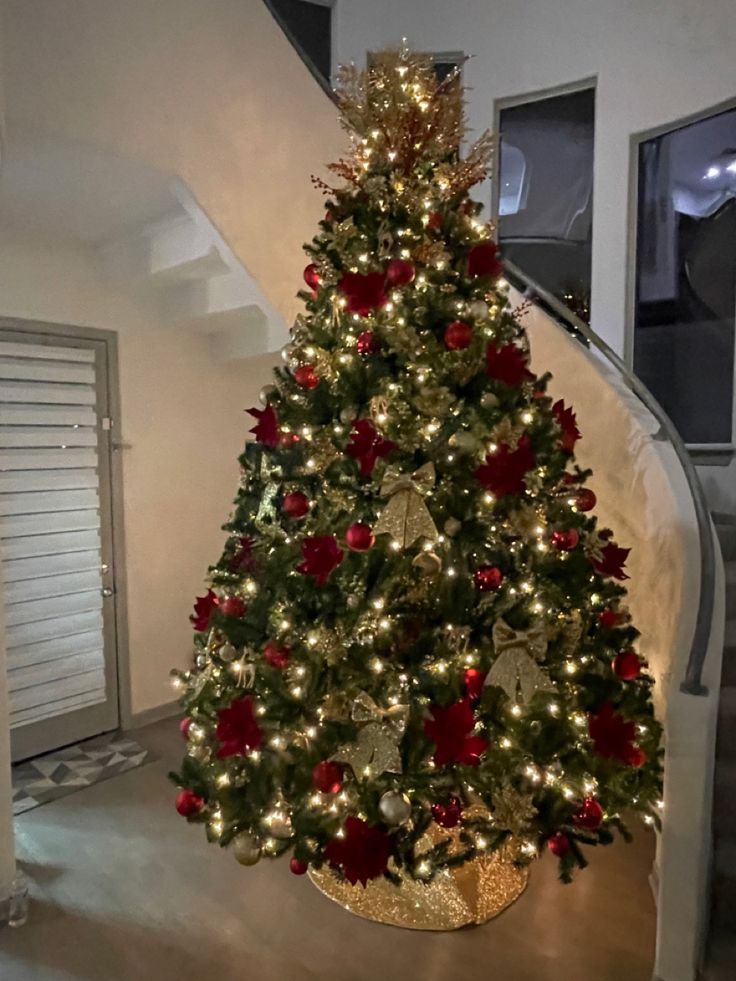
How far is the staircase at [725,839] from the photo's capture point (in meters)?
1.97

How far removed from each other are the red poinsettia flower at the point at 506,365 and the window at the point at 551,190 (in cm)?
281

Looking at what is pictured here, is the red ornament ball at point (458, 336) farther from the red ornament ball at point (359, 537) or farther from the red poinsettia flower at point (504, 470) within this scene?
the red ornament ball at point (359, 537)

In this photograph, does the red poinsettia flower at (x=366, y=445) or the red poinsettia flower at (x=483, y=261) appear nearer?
the red poinsettia flower at (x=366, y=445)

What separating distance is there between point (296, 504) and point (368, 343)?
1.66ft

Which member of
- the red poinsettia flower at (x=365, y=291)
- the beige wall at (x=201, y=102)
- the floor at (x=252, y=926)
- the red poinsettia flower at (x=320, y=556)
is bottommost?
the floor at (x=252, y=926)

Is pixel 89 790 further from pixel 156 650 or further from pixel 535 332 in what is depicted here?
pixel 535 332

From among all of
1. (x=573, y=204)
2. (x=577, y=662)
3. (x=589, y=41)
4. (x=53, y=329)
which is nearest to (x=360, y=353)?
(x=577, y=662)

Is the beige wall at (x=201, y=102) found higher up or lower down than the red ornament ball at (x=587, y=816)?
higher up

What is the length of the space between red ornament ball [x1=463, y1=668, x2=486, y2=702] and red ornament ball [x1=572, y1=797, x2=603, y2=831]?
0.42 metres

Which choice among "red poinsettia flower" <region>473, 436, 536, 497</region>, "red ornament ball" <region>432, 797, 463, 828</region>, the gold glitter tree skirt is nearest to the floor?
the gold glitter tree skirt

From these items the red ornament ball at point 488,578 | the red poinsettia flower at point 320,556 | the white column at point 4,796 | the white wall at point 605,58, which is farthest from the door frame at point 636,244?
the white column at point 4,796

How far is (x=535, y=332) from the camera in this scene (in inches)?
121

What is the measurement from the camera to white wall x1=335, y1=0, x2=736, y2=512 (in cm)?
385

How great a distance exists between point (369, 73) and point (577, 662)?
1849 mm
